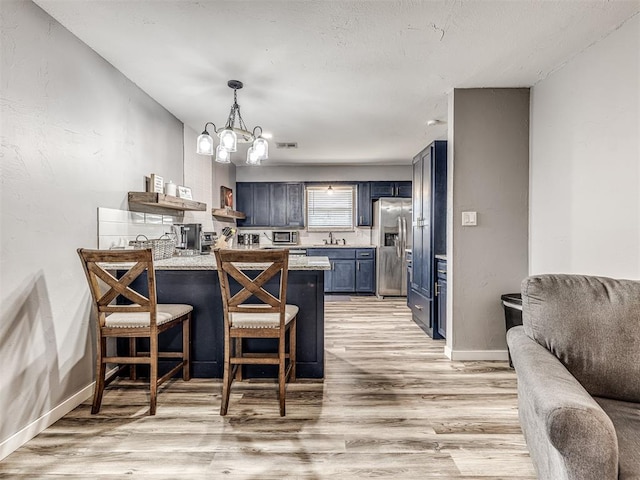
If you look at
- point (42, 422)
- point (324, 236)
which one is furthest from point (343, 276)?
point (42, 422)

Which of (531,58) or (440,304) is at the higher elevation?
(531,58)

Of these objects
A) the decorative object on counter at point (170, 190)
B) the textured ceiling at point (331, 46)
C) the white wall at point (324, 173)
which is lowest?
the decorative object on counter at point (170, 190)

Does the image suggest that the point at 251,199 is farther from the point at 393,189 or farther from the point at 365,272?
the point at 393,189

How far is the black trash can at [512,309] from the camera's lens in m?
2.82

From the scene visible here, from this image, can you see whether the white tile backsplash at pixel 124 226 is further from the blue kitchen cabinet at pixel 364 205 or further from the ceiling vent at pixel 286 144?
the blue kitchen cabinet at pixel 364 205

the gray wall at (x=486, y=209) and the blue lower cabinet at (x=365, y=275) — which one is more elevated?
the gray wall at (x=486, y=209)

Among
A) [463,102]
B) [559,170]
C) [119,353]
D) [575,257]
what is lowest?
[119,353]

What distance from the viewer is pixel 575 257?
99.3 inches

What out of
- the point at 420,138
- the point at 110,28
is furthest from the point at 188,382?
the point at 420,138

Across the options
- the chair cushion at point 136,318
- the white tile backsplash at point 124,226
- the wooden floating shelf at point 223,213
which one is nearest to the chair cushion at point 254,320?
the chair cushion at point 136,318

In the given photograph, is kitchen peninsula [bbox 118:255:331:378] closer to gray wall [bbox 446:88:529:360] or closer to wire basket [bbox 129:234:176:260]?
wire basket [bbox 129:234:176:260]

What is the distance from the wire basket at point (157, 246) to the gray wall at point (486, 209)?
2.54 metres

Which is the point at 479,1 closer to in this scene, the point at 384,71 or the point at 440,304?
the point at 384,71

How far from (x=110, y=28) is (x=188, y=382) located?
2.44m
